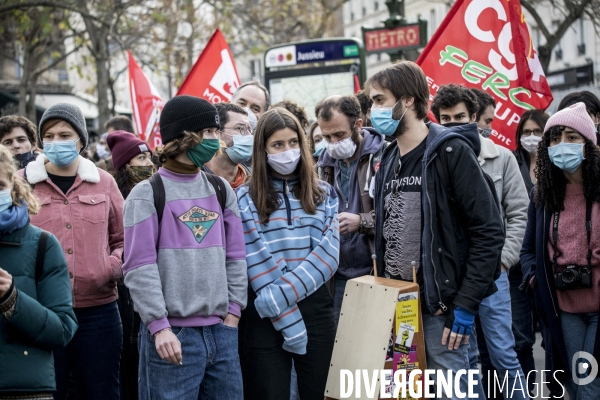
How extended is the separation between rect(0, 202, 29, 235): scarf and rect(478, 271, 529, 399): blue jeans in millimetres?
3494

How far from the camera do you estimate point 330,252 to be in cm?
474

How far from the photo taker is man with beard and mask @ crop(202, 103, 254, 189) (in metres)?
5.61

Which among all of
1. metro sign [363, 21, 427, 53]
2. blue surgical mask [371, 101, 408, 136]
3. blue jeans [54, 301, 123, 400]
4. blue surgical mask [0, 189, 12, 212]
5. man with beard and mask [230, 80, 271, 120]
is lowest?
blue jeans [54, 301, 123, 400]

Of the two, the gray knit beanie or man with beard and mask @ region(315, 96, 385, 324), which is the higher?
the gray knit beanie

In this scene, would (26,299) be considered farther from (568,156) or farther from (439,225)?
(568,156)

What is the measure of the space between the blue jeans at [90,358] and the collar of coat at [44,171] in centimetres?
82

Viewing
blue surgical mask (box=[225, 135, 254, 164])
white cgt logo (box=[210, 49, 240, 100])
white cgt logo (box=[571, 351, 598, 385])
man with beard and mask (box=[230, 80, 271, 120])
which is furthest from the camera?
white cgt logo (box=[210, 49, 240, 100])

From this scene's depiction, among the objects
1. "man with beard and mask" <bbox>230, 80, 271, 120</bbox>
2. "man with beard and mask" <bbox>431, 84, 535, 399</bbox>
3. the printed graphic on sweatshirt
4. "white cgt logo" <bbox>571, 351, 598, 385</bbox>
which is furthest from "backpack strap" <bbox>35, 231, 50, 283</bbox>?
"man with beard and mask" <bbox>230, 80, 271, 120</bbox>

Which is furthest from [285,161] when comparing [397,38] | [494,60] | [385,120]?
[397,38]

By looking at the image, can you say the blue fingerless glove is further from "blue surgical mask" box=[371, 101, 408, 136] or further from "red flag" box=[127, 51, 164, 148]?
"red flag" box=[127, 51, 164, 148]

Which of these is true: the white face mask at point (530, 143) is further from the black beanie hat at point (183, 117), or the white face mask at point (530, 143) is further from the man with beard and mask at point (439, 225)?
the black beanie hat at point (183, 117)

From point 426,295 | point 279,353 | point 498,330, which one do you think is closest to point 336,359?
point 279,353

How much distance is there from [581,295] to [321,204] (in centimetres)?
167

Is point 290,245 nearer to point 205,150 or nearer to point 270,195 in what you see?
point 270,195
